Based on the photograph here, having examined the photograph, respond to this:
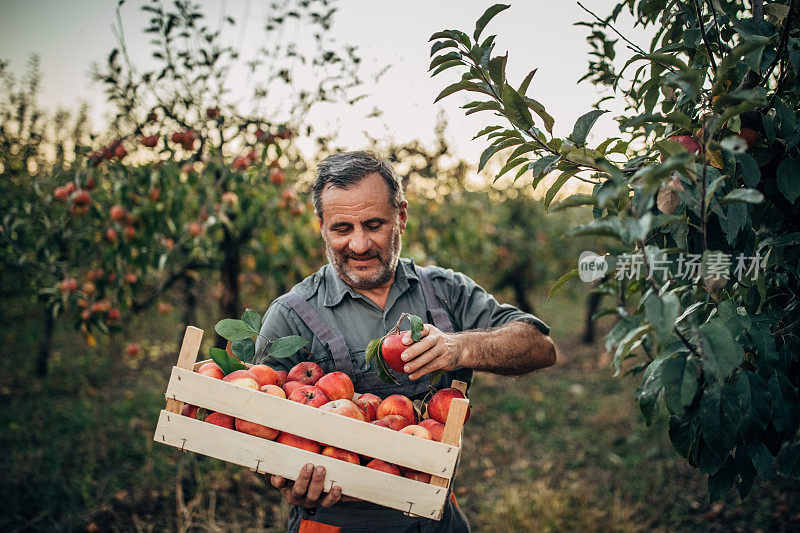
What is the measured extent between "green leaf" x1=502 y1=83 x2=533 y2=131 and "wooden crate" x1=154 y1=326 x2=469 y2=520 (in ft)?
2.45

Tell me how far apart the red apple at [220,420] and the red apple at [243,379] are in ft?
0.30

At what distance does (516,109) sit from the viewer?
51.8 inches

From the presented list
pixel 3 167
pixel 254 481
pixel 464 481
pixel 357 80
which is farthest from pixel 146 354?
pixel 357 80

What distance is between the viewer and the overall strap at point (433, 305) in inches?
71.4

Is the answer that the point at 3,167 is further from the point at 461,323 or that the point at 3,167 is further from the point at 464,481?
the point at 464,481

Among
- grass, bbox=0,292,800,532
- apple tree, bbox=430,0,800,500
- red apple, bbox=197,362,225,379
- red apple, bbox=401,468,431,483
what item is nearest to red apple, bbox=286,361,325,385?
red apple, bbox=197,362,225,379

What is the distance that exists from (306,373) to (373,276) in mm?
425

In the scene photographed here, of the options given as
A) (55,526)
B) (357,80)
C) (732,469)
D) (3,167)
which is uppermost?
(357,80)

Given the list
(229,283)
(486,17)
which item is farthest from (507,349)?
(229,283)

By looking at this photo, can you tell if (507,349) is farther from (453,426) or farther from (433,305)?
(453,426)

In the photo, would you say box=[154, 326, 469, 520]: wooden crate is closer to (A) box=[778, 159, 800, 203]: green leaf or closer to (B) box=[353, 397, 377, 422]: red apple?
(B) box=[353, 397, 377, 422]: red apple

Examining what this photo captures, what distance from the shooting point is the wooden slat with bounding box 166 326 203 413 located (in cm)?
133

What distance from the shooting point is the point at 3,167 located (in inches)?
162

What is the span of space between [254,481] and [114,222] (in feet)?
7.05
